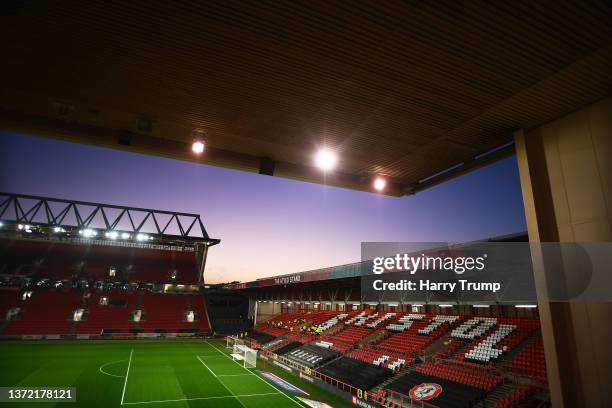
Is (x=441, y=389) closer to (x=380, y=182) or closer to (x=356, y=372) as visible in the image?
(x=356, y=372)

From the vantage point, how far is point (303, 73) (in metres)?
5.56

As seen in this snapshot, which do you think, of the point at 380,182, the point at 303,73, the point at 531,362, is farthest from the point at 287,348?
the point at 303,73

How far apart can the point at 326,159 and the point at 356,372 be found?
16.1 meters

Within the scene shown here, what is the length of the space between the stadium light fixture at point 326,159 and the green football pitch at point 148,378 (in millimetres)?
12216

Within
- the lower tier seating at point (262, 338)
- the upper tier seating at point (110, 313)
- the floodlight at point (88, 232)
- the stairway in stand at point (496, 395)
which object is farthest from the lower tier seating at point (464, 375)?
the floodlight at point (88, 232)

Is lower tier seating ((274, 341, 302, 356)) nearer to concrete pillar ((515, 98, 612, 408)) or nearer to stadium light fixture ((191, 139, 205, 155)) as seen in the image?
stadium light fixture ((191, 139, 205, 155))

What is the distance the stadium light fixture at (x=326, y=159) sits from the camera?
8.12 metres

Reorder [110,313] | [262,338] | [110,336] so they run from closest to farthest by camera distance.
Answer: [262,338] → [110,336] → [110,313]

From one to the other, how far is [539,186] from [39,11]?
894 centimetres

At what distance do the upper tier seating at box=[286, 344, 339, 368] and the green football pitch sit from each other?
6.55ft

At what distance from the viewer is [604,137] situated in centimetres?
577

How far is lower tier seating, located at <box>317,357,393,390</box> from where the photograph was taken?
1788 centimetres

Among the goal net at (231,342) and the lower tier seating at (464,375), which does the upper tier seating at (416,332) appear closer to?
the lower tier seating at (464,375)

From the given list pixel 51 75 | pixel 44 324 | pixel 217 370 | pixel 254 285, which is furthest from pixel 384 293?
pixel 44 324
